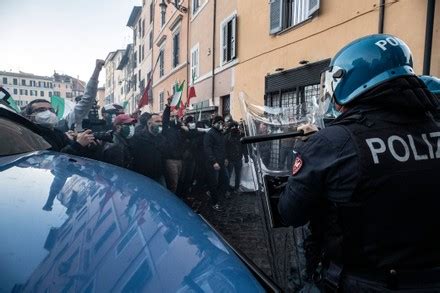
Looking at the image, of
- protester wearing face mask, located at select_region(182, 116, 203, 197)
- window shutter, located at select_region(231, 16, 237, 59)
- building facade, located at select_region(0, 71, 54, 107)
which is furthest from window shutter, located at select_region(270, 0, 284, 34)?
building facade, located at select_region(0, 71, 54, 107)

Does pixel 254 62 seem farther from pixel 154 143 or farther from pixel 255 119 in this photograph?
pixel 255 119

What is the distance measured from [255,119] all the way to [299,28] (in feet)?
24.9

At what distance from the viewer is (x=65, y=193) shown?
1410mm

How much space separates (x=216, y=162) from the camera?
7066 mm

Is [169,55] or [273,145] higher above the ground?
[169,55]

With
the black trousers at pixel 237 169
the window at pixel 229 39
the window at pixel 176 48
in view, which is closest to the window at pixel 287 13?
the window at pixel 229 39

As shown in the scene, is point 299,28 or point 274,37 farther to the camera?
point 274,37

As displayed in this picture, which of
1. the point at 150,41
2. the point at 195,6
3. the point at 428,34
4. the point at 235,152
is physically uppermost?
the point at 150,41

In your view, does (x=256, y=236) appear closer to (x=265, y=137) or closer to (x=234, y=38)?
(x=265, y=137)

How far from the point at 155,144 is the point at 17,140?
12.0 ft

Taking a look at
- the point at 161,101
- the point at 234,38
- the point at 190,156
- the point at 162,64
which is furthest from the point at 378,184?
the point at 161,101

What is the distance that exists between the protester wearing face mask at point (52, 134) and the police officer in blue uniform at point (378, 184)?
194 centimetres

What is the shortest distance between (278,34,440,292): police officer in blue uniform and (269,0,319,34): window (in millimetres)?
7872

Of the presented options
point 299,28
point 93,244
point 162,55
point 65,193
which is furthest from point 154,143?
point 162,55
